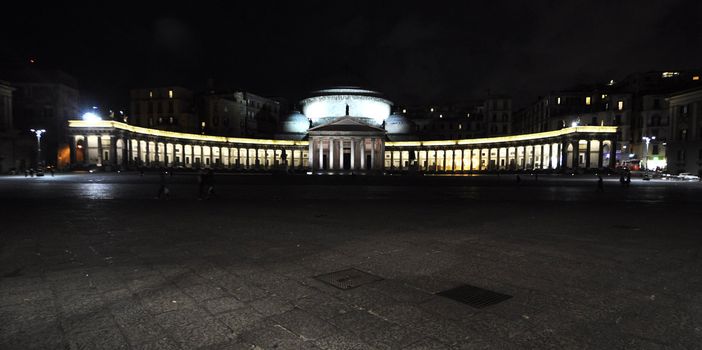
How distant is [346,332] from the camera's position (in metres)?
4.29

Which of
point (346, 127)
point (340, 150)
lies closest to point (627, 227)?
point (346, 127)

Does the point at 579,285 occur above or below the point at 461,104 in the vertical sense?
below

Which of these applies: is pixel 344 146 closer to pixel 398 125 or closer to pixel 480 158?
pixel 398 125

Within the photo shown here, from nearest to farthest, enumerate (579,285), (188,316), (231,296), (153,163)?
(188,316) < (231,296) < (579,285) < (153,163)

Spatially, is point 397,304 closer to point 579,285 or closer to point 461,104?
point 579,285

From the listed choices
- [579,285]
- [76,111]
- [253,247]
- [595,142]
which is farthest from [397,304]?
[76,111]

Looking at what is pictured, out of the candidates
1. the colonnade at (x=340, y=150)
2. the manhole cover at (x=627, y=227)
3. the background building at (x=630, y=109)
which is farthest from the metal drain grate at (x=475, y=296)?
the background building at (x=630, y=109)

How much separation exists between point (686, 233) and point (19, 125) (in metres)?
91.2

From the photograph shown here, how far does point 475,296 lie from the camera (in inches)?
215

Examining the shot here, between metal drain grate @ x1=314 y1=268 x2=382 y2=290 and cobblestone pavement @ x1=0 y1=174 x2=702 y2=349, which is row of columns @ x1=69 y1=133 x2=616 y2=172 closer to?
cobblestone pavement @ x1=0 y1=174 x2=702 y2=349

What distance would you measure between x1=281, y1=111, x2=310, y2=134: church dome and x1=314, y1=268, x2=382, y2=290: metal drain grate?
367 feet

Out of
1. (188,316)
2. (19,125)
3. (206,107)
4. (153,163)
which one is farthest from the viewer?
(206,107)

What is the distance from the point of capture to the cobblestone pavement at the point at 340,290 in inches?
165

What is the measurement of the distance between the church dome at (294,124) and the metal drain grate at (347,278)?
111849 mm
